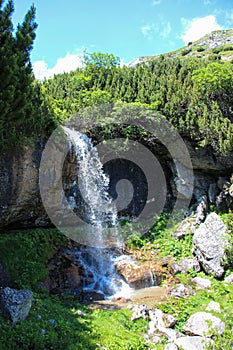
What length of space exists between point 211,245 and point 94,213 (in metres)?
5.81

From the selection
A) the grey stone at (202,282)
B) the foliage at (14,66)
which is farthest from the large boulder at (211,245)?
the foliage at (14,66)

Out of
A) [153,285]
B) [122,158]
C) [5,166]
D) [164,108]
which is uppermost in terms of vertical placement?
[164,108]

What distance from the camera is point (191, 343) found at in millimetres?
6625

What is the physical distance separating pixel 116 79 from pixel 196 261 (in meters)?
11.5

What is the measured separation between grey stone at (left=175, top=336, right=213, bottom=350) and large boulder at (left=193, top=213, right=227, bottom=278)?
3967 mm

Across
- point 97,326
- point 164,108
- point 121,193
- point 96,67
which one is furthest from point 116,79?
point 97,326

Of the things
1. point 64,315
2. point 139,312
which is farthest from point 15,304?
Answer: point 139,312

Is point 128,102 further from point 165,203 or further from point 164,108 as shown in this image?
point 165,203

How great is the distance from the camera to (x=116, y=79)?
17422 millimetres

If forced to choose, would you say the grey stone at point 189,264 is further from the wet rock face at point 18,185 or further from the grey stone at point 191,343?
the wet rock face at point 18,185

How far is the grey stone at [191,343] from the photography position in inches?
255

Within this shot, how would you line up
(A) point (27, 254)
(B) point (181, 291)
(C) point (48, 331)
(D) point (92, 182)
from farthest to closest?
1. (D) point (92, 182)
2. (A) point (27, 254)
3. (B) point (181, 291)
4. (C) point (48, 331)

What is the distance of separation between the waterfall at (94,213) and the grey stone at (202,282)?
244cm

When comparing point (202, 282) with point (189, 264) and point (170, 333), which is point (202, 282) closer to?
point (189, 264)
